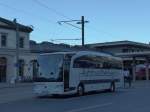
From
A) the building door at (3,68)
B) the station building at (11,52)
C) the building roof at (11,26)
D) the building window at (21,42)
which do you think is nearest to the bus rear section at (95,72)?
the station building at (11,52)

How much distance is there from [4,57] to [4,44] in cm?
188

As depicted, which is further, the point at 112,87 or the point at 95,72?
the point at 112,87

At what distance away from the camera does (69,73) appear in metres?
30.3

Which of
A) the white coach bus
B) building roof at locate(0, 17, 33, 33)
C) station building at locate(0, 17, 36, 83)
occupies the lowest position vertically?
the white coach bus

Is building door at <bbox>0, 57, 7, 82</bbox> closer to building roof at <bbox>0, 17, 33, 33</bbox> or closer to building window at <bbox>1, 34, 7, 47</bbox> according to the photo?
building window at <bbox>1, 34, 7, 47</bbox>

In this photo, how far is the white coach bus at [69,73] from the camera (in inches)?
1169

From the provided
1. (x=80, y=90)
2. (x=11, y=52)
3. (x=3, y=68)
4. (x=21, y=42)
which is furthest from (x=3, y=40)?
(x=80, y=90)

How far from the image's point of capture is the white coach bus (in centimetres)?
2970

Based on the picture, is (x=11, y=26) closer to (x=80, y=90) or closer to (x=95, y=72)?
(x=95, y=72)

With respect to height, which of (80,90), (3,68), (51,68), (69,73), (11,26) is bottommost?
(80,90)

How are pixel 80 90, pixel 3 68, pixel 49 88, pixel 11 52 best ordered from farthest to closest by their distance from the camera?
1. pixel 11 52
2. pixel 3 68
3. pixel 80 90
4. pixel 49 88

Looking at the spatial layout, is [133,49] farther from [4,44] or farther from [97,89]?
[97,89]

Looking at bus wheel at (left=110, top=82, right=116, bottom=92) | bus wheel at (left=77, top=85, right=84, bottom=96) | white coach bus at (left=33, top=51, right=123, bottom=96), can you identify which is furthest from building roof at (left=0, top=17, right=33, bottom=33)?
bus wheel at (left=77, top=85, right=84, bottom=96)

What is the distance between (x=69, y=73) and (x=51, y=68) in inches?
48.5
